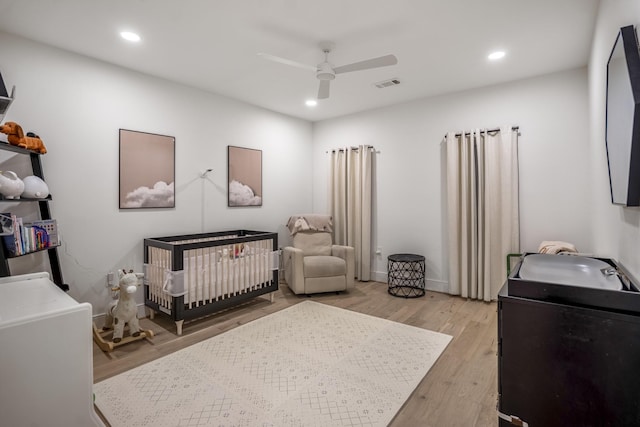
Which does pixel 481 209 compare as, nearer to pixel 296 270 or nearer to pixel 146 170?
pixel 296 270

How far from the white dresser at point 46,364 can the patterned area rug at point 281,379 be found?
568 millimetres

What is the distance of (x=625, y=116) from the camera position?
137 centimetres

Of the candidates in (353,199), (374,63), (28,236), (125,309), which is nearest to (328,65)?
(374,63)

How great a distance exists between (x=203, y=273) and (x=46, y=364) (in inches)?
72.9

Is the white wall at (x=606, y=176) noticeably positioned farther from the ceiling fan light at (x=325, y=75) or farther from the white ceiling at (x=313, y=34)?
the ceiling fan light at (x=325, y=75)

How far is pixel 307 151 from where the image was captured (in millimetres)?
5383

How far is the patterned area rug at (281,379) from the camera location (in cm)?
181

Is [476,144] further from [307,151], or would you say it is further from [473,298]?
[307,151]

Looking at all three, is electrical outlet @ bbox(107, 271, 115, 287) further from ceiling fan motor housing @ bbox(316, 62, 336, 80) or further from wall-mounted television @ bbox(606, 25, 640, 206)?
wall-mounted television @ bbox(606, 25, 640, 206)

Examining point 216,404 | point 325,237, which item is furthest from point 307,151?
point 216,404

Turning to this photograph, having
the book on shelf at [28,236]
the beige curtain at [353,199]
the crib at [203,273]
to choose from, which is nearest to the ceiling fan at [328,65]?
the crib at [203,273]

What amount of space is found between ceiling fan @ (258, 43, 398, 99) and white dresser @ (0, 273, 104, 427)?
207cm

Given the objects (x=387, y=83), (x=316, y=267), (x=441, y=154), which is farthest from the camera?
(x=441, y=154)

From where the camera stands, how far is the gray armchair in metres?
3.95
